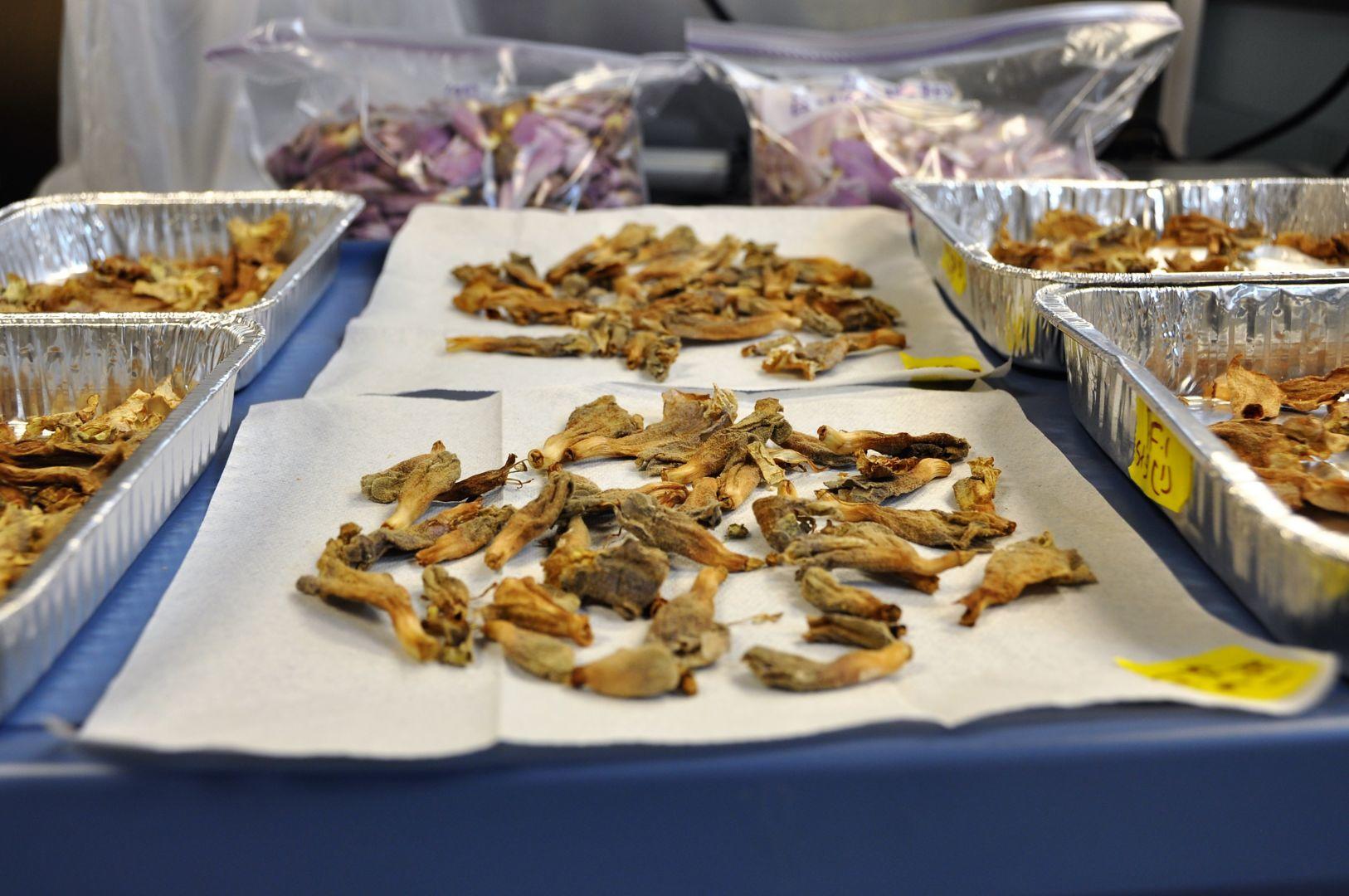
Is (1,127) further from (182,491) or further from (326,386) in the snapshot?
(182,491)

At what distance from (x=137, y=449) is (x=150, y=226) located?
2.96ft

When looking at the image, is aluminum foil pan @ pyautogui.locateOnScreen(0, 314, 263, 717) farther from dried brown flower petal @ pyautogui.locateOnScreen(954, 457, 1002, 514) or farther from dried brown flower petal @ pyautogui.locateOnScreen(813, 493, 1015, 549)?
dried brown flower petal @ pyautogui.locateOnScreen(954, 457, 1002, 514)

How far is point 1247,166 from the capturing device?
6.86 ft

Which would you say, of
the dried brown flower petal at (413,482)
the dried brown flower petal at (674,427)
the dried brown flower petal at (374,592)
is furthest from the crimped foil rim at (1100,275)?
A: the dried brown flower petal at (374,592)

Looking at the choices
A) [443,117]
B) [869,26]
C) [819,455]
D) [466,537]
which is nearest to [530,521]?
[466,537]

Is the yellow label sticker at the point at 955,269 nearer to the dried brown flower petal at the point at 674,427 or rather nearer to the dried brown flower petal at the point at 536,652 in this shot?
the dried brown flower petal at the point at 674,427

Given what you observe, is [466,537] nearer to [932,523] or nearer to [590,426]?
[590,426]

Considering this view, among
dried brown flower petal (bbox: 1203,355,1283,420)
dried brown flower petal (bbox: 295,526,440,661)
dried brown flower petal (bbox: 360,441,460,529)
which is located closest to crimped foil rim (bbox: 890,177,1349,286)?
dried brown flower petal (bbox: 1203,355,1283,420)

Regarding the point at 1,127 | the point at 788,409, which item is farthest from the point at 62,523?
the point at 1,127

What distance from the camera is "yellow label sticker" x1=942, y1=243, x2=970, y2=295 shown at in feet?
4.34

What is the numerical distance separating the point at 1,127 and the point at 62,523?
6.50ft

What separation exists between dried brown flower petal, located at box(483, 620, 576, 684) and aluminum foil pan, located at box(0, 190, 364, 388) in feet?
2.67

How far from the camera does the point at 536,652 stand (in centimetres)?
71

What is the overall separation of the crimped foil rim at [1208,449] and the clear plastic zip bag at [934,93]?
881 mm
